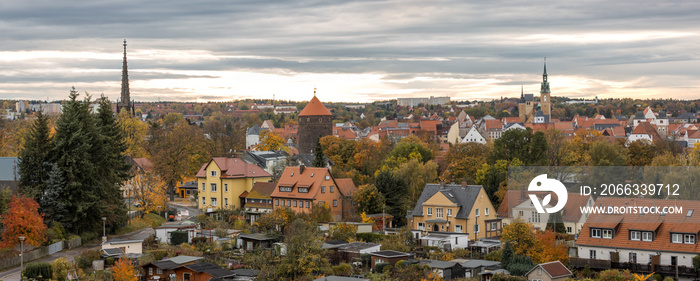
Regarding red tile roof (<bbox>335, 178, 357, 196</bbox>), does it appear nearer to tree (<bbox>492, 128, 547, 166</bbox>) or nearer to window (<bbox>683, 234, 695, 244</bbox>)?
tree (<bbox>492, 128, 547, 166</bbox>)

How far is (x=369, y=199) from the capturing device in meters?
58.2

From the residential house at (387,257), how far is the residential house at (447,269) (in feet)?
7.13

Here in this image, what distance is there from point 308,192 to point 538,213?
17052mm

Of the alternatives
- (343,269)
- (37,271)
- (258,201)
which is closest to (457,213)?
(343,269)

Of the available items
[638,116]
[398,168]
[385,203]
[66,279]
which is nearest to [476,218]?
[385,203]

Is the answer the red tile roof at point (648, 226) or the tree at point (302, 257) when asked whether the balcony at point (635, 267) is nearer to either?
the red tile roof at point (648, 226)

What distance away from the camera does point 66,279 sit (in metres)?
38.4

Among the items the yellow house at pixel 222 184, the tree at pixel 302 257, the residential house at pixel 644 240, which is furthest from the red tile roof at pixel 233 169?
the residential house at pixel 644 240

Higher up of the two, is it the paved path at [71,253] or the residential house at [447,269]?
the paved path at [71,253]

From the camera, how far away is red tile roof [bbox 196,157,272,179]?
6331 centimetres

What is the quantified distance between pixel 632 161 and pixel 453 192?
29.7m

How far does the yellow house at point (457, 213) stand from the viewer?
54.6 metres

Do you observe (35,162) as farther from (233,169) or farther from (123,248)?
(233,169)

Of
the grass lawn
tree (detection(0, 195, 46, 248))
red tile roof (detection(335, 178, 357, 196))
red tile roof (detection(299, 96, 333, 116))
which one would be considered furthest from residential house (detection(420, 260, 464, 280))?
red tile roof (detection(299, 96, 333, 116))
